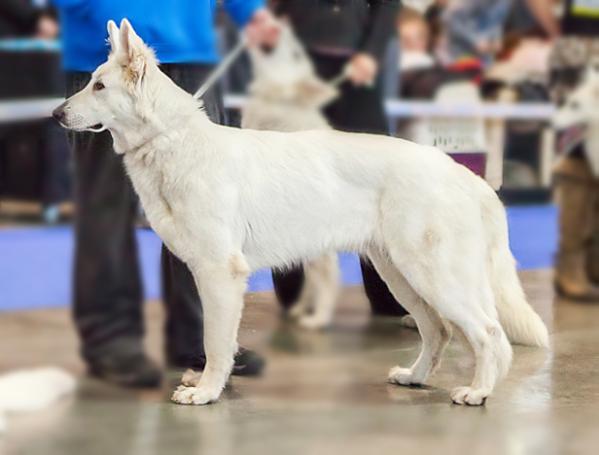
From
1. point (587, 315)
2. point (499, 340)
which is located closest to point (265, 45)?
point (499, 340)

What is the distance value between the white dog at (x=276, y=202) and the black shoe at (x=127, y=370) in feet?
0.41

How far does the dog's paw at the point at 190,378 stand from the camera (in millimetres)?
2883

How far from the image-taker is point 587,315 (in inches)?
170

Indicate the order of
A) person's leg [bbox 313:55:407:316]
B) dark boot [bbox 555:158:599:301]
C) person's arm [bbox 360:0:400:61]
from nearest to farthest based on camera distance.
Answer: person's leg [bbox 313:55:407:316], person's arm [bbox 360:0:400:61], dark boot [bbox 555:158:599:301]

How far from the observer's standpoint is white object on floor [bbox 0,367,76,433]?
2578 mm

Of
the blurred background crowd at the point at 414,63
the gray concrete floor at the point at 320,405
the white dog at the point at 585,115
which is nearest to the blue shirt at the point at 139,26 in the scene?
the blurred background crowd at the point at 414,63

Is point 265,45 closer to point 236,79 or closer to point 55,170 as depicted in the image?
point 236,79

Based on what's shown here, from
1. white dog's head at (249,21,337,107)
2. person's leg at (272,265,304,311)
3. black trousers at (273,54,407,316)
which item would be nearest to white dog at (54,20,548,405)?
black trousers at (273,54,407,316)

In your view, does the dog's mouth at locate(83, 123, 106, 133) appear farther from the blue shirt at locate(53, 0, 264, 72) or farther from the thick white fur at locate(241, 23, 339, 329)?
the thick white fur at locate(241, 23, 339, 329)

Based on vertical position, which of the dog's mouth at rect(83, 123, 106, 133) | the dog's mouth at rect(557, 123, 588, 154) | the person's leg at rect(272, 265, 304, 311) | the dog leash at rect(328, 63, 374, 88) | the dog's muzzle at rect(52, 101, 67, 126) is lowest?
the person's leg at rect(272, 265, 304, 311)

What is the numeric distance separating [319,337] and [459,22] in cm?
336

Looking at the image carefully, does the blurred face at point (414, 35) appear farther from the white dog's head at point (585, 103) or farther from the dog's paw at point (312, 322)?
the dog's paw at point (312, 322)

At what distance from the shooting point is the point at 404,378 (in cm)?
301

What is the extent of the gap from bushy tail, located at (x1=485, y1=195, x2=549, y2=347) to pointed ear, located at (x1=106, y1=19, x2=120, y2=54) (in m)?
1.13
